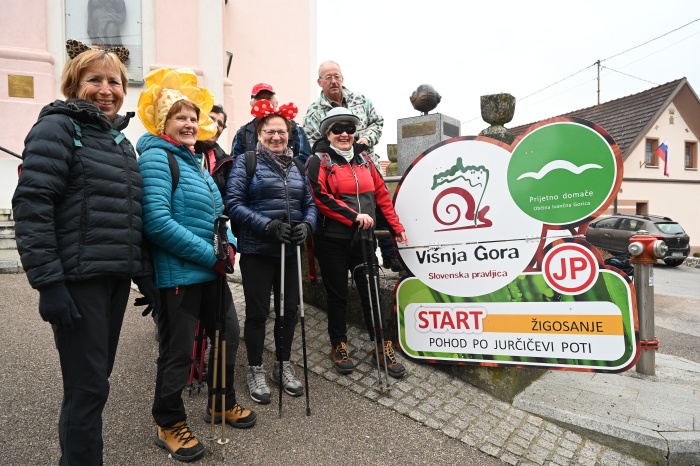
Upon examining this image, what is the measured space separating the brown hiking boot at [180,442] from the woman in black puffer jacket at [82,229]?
53 cm

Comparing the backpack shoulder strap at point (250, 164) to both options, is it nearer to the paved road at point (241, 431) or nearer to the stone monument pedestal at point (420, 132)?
the paved road at point (241, 431)

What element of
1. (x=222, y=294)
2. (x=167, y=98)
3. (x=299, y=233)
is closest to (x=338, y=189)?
(x=299, y=233)

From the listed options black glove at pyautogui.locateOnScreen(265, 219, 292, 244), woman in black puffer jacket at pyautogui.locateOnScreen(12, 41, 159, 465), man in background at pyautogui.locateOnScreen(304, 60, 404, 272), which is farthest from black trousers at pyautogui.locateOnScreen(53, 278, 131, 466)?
man in background at pyautogui.locateOnScreen(304, 60, 404, 272)

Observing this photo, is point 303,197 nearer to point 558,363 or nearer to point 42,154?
point 42,154

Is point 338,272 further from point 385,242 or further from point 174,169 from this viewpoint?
point 174,169

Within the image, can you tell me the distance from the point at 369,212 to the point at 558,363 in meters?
1.75

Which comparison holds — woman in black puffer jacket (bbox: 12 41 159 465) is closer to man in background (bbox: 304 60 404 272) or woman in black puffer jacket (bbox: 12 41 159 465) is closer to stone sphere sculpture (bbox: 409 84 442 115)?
man in background (bbox: 304 60 404 272)

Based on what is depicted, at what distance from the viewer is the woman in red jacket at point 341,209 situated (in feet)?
11.7

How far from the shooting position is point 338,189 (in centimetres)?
358

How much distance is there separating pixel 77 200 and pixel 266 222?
1232 millimetres

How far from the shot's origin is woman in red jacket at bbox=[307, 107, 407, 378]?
140 inches

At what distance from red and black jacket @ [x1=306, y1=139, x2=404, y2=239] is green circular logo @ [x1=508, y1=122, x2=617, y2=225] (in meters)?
1.12

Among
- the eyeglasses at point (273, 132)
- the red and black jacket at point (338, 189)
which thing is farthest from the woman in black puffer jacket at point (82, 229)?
the red and black jacket at point (338, 189)

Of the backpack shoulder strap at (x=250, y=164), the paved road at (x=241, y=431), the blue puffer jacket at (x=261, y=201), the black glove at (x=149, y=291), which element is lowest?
the paved road at (x=241, y=431)
